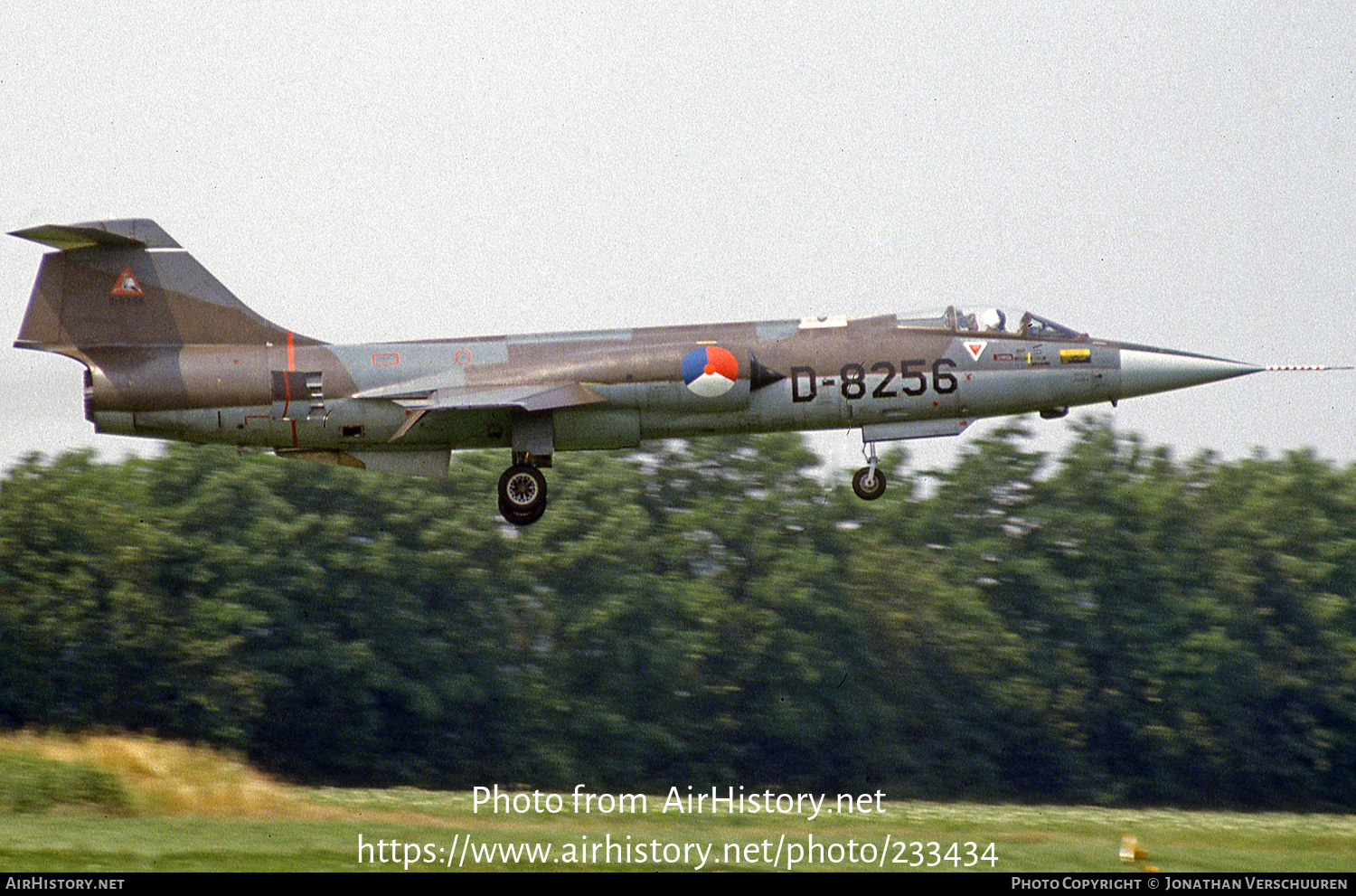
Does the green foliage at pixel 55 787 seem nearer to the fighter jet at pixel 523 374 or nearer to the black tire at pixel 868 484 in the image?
the fighter jet at pixel 523 374

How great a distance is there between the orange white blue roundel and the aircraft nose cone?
6.49 m

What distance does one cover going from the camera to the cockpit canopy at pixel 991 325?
2633cm

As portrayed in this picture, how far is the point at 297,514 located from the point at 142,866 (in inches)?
1525

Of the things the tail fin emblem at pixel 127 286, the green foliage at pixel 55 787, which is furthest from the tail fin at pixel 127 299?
the green foliage at pixel 55 787

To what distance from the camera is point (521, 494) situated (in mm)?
25719

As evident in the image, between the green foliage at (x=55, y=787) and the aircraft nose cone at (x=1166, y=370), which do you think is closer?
the aircraft nose cone at (x=1166, y=370)

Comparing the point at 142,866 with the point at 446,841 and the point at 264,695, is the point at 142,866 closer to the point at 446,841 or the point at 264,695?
the point at 446,841

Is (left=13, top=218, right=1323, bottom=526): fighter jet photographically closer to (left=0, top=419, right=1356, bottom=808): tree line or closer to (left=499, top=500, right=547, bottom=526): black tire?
(left=499, top=500, right=547, bottom=526): black tire

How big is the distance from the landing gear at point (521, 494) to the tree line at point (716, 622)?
3394cm

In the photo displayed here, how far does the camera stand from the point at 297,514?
63.5 meters

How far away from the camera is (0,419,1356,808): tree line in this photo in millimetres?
60125

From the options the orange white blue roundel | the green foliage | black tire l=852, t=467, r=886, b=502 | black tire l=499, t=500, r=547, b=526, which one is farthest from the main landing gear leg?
the green foliage

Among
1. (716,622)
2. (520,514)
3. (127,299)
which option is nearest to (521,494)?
(520,514)

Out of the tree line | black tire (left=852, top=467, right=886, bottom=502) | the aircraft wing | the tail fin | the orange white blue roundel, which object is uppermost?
the tail fin
